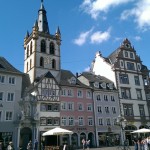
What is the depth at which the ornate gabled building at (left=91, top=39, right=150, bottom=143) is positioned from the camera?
184 feet

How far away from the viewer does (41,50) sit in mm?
56625

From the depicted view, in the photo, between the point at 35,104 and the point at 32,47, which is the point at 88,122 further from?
the point at 32,47

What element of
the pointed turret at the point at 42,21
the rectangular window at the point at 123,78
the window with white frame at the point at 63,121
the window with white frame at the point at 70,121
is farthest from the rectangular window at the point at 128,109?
the pointed turret at the point at 42,21

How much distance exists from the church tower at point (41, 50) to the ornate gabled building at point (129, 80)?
1300 cm

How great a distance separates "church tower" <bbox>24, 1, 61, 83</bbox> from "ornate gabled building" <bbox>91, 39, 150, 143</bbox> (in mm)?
12998

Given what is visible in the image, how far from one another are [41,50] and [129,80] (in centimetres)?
2308

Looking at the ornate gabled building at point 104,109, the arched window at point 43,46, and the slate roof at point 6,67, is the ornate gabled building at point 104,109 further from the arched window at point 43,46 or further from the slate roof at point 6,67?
the slate roof at point 6,67

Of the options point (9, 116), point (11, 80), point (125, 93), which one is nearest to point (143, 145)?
point (9, 116)

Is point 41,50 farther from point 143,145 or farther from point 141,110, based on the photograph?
point 143,145

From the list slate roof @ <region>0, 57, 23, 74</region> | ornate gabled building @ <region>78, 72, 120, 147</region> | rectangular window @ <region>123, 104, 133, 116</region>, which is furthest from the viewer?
rectangular window @ <region>123, 104, 133, 116</region>

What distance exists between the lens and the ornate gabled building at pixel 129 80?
56.0 m

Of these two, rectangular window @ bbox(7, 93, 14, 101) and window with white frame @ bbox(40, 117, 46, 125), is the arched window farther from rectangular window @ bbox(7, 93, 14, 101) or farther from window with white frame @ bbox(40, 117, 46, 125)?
window with white frame @ bbox(40, 117, 46, 125)

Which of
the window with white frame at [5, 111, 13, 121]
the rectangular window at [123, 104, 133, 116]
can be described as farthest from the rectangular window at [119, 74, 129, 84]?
the window with white frame at [5, 111, 13, 121]

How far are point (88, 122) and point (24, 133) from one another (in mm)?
13837
